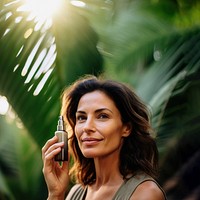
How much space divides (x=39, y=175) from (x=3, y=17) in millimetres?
2236

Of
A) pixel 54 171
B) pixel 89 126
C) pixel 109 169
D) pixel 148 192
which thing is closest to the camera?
pixel 148 192

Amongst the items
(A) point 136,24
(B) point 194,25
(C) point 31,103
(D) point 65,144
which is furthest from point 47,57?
(D) point 65,144

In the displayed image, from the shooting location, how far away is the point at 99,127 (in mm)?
3398

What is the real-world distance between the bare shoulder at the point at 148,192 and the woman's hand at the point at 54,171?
512mm

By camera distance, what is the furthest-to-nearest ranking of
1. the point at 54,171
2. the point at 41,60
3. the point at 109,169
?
1. the point at 41,60
2. the point at 54,171
3. the point at 109,169

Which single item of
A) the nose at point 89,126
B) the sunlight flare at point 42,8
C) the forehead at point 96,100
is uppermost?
the sunlight flare at point 42,8

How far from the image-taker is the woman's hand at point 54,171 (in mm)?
3589

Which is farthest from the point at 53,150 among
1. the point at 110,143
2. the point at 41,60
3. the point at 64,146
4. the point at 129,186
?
the point at 41,60

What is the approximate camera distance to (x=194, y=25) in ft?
22.2

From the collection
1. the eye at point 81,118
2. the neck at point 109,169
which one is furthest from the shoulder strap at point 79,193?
the eye at point 81,118

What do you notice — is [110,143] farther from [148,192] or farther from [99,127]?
[148,192]

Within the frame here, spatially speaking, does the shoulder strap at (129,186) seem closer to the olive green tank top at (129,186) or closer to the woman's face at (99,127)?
the olive green tank top at (129,186)

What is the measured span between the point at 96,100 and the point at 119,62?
3.35m

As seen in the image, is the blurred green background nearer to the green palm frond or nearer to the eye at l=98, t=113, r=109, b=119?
the green palm frond
